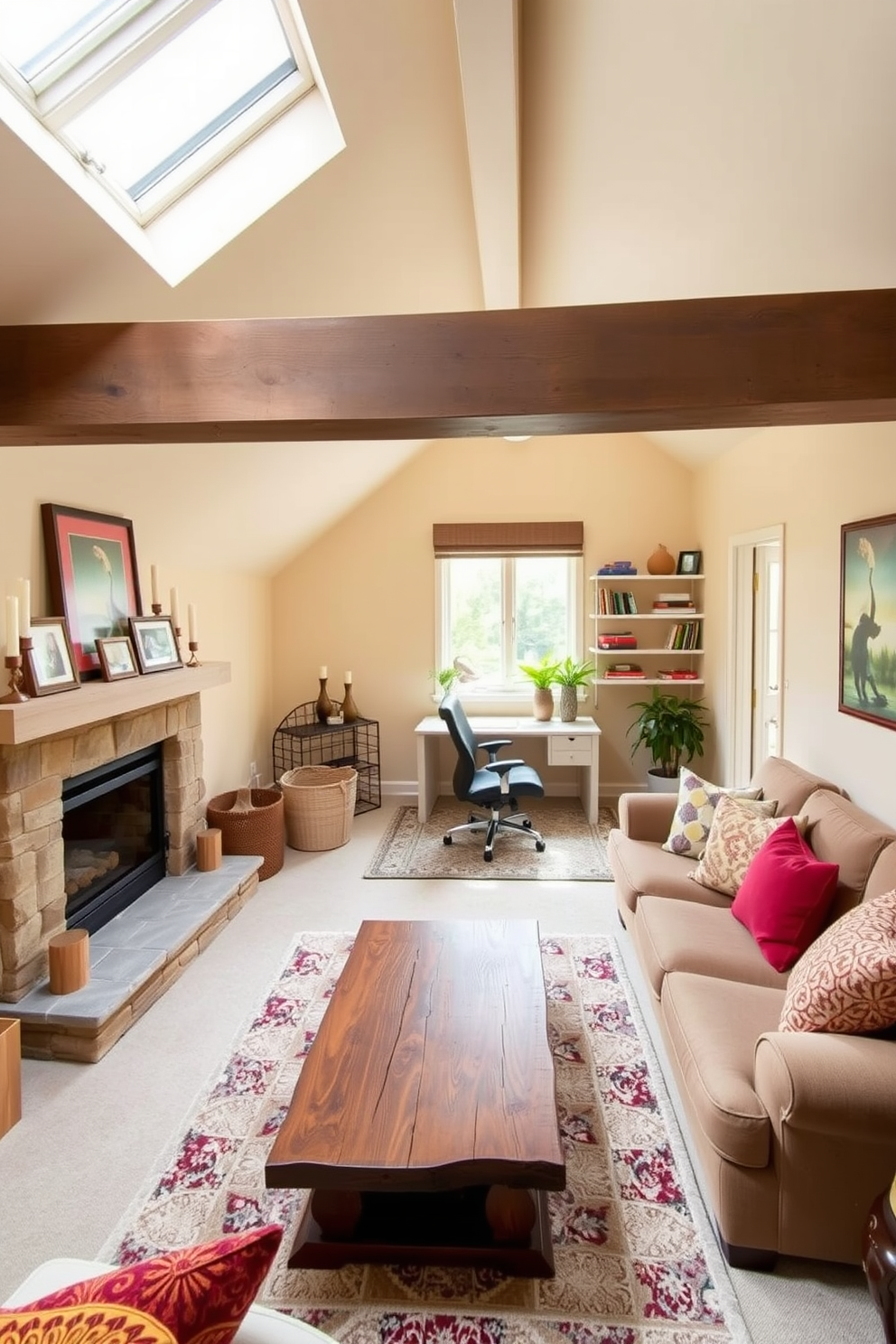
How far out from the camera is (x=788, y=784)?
2.83 m

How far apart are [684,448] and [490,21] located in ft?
11.5

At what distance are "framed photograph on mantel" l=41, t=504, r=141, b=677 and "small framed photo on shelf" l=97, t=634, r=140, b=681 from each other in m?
0.04

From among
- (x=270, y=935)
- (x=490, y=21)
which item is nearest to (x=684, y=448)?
(x=490, y=21)

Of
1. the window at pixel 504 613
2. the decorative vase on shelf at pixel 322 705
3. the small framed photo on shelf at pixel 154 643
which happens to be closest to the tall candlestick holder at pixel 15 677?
the small framed photo on shelf at pixel 154 643

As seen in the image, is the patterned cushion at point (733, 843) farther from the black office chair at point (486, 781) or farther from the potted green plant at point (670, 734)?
the potted green plant at point (670, 734)

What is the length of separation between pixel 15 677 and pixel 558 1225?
2195mm

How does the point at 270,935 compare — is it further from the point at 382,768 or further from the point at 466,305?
the point at 466,305

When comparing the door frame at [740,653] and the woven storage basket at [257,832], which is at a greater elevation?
the door frame at [740,653]

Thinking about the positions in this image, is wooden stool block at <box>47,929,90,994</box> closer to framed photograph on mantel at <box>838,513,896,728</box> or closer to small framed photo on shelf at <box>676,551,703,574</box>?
framed photograph on mantel at <box>838,513,896,728</box>

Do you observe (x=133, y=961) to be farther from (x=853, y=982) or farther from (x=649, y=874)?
(x=853, y=982)

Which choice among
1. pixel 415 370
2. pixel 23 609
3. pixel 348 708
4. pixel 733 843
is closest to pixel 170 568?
pixel 23 609

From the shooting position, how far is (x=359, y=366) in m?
1.84

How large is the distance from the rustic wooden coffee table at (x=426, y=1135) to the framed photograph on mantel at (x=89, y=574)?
1686 millimetres

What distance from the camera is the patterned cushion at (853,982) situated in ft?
5.07
